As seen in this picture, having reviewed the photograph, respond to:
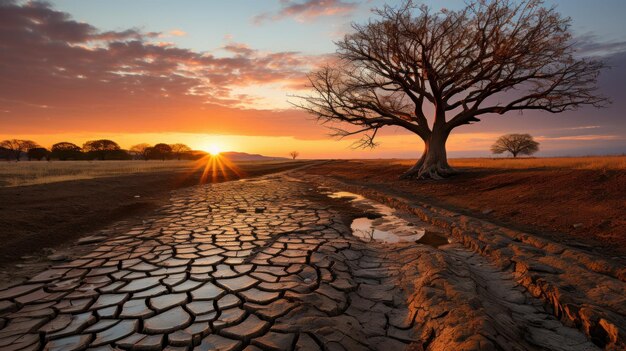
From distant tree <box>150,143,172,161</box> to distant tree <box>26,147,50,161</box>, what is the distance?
18.0 m

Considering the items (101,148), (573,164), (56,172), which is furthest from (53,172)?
(101,148)

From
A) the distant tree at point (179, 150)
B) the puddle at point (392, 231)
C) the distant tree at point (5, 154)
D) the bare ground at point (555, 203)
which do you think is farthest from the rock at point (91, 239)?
the distant tree at point (5, 154)

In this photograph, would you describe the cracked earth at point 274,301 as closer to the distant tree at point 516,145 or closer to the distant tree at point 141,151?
the distant tree at point 516,145

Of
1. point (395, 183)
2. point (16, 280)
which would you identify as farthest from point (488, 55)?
point (16, 280)

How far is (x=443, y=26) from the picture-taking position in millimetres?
12289

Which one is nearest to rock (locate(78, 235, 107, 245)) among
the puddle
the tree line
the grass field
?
the puddle

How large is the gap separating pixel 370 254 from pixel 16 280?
4.68 meters

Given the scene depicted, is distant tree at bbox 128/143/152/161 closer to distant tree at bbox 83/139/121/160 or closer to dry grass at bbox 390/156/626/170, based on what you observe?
distant tree at bbox 83/139/121/160

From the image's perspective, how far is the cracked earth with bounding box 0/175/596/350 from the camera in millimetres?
2596

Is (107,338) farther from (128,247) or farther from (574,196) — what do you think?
(574,196)

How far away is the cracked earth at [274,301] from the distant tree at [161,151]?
70.6 m

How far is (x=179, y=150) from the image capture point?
253 ft

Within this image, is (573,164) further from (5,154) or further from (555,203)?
(5,154)

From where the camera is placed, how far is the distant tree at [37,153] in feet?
191
